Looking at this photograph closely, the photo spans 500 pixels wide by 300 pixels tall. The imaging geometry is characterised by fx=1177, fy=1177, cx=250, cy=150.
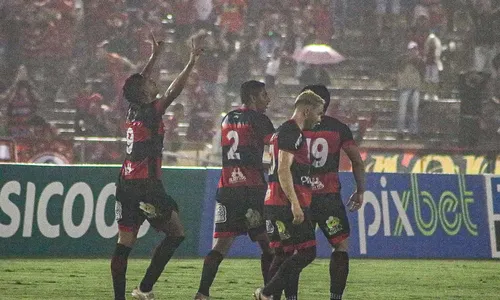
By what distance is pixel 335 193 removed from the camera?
10227mm

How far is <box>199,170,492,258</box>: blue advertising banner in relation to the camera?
18.1 metres

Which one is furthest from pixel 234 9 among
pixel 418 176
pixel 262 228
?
pixel 262 228

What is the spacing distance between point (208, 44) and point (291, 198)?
54.6 ft

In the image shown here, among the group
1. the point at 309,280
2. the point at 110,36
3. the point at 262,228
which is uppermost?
the point at 110,36

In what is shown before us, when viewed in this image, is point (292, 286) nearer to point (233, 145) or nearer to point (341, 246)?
point (341, 246)

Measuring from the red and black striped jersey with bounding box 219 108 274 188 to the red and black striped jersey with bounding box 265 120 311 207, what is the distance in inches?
42.2

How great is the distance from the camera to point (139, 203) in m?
10.3

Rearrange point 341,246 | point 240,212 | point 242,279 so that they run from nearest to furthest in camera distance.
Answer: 1. point 341,246
2. point 240,212
3. point 242,279

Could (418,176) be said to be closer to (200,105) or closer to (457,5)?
(200,105)

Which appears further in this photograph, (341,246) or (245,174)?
(245,174)

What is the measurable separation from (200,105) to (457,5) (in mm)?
6722

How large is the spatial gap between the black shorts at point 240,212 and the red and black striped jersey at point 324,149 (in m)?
0.93

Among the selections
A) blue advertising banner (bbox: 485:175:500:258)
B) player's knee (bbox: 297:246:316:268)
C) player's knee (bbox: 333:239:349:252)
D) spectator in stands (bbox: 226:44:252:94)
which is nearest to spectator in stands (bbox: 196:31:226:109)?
spectator in stands (bbox: 226:44:252:94)

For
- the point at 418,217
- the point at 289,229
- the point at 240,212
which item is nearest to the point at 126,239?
the point at 240,212
